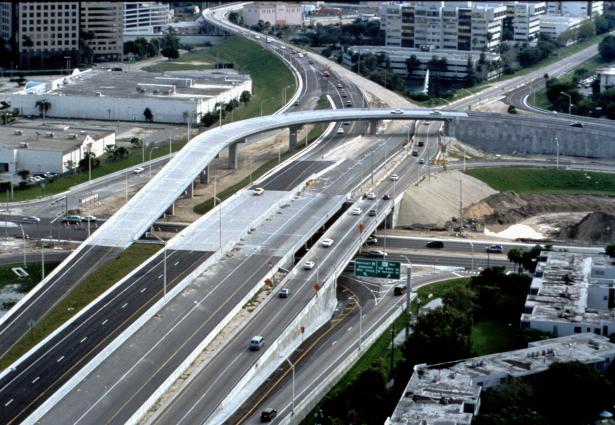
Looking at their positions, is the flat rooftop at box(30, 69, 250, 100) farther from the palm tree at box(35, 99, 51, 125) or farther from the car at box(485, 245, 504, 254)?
the car at box(485, 245, 504, 254)

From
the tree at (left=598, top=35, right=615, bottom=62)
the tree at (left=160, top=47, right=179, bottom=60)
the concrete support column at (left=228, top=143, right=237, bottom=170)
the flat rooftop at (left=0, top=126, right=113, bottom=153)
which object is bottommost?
the concrete support column at (left=228, top=143, right=237, bottom=170)

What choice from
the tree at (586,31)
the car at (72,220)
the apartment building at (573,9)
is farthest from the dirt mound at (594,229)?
the apartment building at (573,9)

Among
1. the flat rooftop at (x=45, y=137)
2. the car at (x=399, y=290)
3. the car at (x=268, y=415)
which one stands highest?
the flat rooftop at (x=45, y=137)

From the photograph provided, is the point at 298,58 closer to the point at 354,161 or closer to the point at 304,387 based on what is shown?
the point at 354,161

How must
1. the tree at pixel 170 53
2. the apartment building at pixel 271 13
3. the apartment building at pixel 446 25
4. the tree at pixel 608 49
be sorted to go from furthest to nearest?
the apartment building at pixel 271 13
the apartment building at pixel 446 25
the tree at pixel 170 53
the tree at pixel 608 49

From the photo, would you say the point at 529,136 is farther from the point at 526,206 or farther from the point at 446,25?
the point at 446,25

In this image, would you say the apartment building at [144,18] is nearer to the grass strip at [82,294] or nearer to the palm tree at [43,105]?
the palm tree at [43,105]

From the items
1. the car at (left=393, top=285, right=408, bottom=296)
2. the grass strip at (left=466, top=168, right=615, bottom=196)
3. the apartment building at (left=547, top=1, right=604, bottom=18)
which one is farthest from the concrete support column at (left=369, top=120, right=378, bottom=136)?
the apartment building at (left=547, top=1, right=604, bottom=18)

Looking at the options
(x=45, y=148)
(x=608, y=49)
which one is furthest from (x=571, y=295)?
(x=608, y=49)
